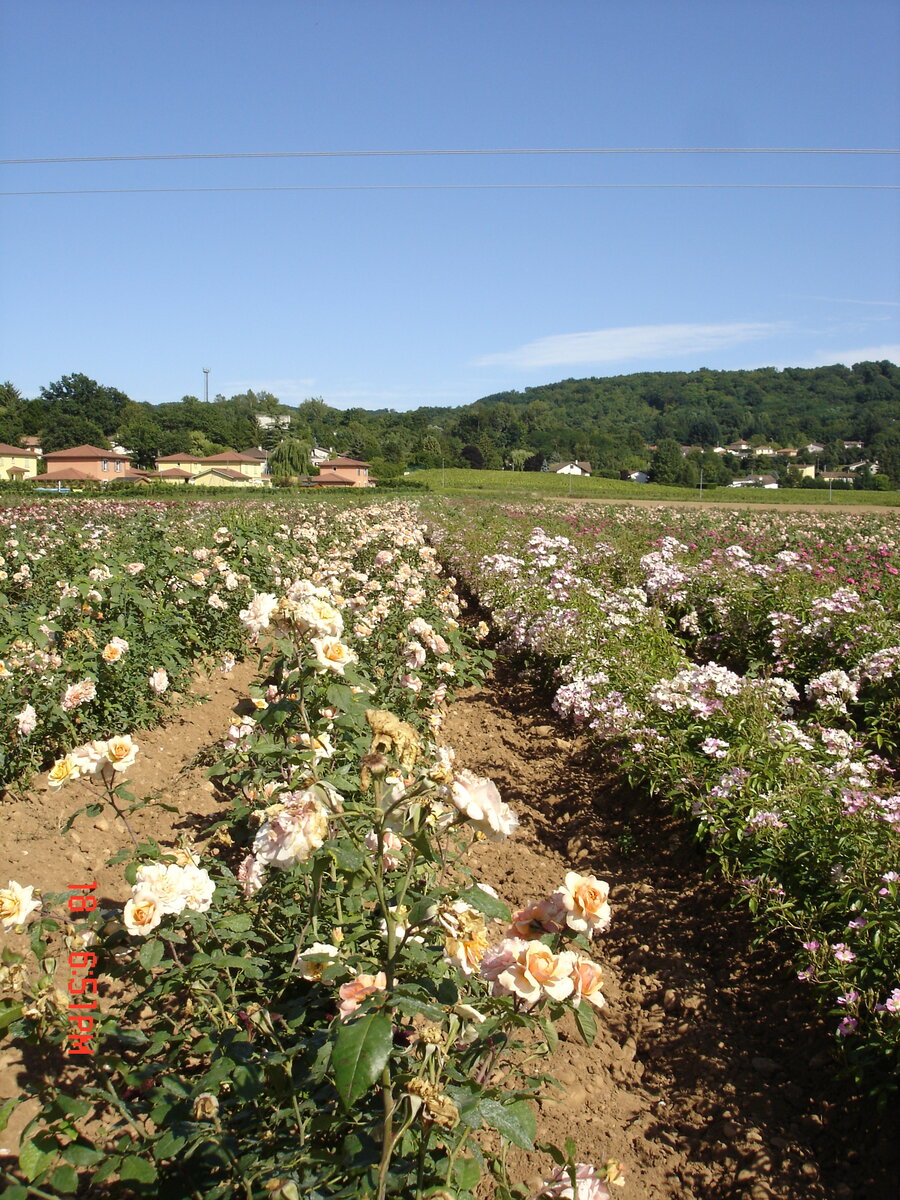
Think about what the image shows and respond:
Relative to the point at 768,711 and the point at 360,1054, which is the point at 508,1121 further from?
the point at 768,711

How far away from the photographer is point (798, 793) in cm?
296

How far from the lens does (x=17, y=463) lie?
6519 centimetres

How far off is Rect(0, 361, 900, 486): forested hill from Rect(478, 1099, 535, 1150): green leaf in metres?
72.8

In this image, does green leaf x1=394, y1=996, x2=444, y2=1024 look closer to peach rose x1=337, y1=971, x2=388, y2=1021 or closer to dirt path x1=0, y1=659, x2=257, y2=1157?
peach rose x1=337, y1=971, x2=388, y2=1021

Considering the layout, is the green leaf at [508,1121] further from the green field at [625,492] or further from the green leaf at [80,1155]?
the green field at [625,492]

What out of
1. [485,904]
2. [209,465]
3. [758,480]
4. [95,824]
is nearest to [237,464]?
[209,465]

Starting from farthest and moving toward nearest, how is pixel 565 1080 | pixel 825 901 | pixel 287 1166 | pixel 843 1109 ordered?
pixel 825 901, pixel 565 1080, pixel 843 1109, pixel 287 1166

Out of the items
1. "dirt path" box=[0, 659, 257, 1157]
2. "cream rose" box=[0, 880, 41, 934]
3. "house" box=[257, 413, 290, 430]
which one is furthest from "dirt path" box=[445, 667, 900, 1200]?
"house" box=[257, 413, 290, 430]

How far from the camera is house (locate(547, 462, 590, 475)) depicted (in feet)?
243

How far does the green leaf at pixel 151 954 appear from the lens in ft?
5.00

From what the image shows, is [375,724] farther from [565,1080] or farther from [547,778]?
[547,778]

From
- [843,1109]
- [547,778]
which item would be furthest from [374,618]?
[843,1109]

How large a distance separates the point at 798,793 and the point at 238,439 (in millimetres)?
102879

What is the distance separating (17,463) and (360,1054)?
74928 millimetres
